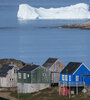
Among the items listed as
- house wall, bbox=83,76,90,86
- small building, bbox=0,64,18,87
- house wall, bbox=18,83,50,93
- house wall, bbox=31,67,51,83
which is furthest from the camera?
small building, bbox=0,64,18,87

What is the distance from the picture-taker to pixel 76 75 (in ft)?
166

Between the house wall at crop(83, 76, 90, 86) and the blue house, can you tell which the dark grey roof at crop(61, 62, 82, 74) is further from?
the house wall at crop(83, 76, 90, 86)

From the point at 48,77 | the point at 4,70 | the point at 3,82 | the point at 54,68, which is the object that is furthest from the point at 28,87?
the point at 4,70

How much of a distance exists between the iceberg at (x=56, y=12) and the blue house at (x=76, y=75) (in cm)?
11614

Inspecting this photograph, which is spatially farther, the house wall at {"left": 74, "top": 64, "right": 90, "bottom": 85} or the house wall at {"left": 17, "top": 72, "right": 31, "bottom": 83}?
the house wall at {"left": 17, "top": 72, "right": 31, "bottom": 83}

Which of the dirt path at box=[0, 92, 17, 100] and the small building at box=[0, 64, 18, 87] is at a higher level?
the small building at box=[0, 64, 18, 87]

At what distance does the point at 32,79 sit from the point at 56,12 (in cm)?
13276

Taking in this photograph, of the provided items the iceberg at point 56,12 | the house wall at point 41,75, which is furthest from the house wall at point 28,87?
the iceberg at point 56,12

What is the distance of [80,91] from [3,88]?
8.30 metres

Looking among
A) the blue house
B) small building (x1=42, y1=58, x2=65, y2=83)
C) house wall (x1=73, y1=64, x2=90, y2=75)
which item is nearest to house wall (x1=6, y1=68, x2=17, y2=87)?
small building (x1=42, y1=58, x2=65, y2=83)

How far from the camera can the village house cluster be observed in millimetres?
50125

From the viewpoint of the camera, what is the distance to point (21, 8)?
556 ft

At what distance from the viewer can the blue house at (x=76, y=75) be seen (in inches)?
1977

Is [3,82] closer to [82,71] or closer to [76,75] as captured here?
[76,75]
